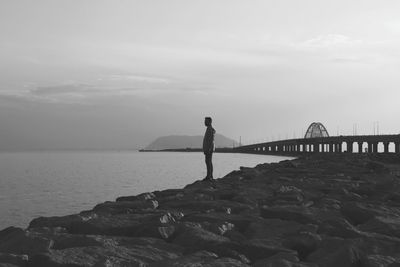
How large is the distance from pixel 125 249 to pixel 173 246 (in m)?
0.60

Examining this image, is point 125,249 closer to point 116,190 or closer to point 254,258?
point 254,258

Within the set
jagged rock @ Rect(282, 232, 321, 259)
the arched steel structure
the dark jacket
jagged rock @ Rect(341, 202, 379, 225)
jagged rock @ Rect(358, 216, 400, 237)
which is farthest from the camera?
the arched steel structure

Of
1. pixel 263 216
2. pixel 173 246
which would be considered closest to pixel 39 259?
pixel 173 246

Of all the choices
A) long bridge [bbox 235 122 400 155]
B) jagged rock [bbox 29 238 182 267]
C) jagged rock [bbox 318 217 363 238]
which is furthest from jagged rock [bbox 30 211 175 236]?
long bridge [bbox 235 122 400 155]

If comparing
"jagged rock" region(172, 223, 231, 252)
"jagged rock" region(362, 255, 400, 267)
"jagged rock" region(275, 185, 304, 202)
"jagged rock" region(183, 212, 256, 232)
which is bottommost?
"jagged rock" region(362, 255, 400, 267)

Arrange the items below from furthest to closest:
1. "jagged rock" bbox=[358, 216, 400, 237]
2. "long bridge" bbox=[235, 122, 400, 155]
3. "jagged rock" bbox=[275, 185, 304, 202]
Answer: "long bridge" bbox=[235, 122, 400, 155]
"jagged rock" bbox=[275, 185, 304, 202]
"jagged rock" bbox=[358, 216, 400, 237]

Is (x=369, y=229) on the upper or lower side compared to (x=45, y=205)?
upper

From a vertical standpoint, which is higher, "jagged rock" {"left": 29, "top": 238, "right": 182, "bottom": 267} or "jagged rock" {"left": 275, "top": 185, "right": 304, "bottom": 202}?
"jagged rock" {"left": 275, "top": 185, "right": 304, "bottom": 202}

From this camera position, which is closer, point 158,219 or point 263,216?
point 158,219

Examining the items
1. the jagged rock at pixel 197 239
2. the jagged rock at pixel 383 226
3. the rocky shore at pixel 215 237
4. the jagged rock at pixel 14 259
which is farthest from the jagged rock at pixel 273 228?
the jagged rock at pixel 14 259

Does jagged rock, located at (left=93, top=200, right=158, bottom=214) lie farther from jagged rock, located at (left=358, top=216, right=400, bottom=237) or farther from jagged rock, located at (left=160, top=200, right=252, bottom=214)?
jagged rock, located at (left=358, top=216, right=400, bottom=237)

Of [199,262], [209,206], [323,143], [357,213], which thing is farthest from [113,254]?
[323,143]

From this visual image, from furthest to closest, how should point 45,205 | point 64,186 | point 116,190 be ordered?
point 64,186, point 116,190, point 45,205

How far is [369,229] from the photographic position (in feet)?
22.8
